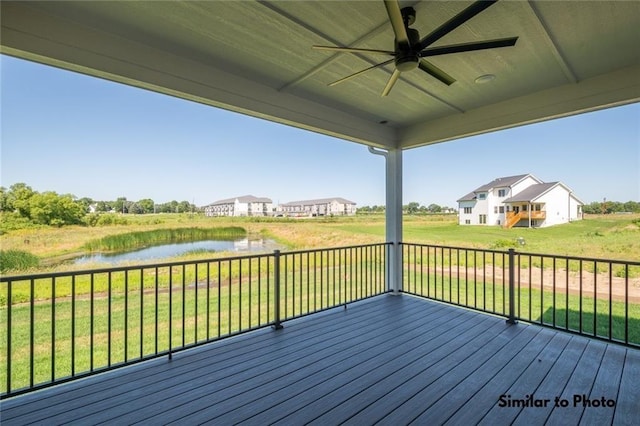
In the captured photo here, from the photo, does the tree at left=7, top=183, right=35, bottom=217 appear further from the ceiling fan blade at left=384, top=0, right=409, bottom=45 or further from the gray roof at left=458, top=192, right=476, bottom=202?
the gray roof at left=458, top=192, right=476, bottom=202

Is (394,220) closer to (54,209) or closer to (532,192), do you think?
(532,192)

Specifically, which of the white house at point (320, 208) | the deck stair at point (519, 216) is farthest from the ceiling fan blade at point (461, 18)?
the white house at point (320, 208)

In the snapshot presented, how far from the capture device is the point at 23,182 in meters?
3.16

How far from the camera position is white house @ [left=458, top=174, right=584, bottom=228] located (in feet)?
14.0

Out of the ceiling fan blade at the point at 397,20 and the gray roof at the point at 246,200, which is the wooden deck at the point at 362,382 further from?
the gray roof at the point at 246,200

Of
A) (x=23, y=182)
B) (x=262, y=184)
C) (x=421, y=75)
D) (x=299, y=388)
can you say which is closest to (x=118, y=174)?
(x=23, y=182)

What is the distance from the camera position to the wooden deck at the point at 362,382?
1.74m

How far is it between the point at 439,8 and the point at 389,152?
289 centimetres

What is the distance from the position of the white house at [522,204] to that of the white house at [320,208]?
2.45 metres

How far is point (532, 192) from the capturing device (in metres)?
4.47

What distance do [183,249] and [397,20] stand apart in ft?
14.9

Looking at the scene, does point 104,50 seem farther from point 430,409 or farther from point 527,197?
point 527,197

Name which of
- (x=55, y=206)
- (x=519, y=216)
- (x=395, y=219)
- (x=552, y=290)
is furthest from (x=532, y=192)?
(x=55, y=206)

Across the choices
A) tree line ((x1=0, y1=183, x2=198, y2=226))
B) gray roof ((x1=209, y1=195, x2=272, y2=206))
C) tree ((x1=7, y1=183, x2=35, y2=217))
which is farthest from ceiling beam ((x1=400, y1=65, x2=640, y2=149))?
tree ((x1=7, y1=183, x2=35, y2=217))
